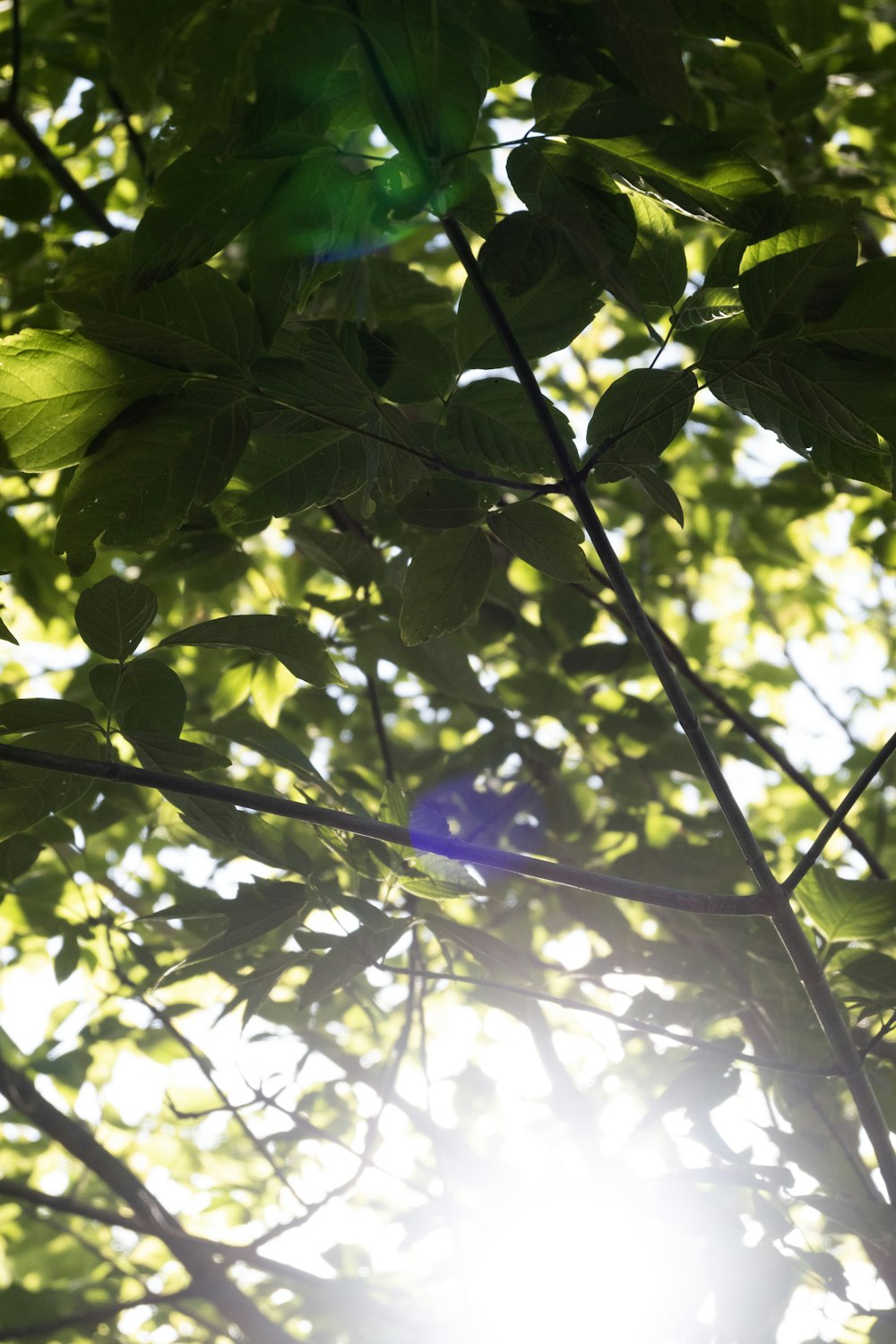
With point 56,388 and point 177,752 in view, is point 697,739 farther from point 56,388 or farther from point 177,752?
point 56,388

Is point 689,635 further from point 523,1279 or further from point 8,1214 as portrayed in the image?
point 8,1214

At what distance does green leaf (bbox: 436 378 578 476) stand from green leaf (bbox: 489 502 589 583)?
4 cm

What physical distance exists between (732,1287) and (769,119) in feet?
5.53

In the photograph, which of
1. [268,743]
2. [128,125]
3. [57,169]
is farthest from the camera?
[57,169]

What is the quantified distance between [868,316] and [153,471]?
0.52 m

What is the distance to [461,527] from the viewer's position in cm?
82

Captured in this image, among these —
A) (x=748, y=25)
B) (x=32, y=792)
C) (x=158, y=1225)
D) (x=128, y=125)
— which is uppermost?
(x=128, y=125)

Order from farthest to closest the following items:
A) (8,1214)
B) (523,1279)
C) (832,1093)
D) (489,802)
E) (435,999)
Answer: (435,999) → (8,1214) → (523,1279) → (489,802) → (832,1093)

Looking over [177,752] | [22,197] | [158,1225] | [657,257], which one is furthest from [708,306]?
[158,1225]

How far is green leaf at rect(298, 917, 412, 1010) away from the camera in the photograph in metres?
0.92

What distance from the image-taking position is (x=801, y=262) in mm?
658

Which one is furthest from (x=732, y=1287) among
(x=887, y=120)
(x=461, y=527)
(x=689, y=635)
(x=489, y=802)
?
(x=887, y=120)

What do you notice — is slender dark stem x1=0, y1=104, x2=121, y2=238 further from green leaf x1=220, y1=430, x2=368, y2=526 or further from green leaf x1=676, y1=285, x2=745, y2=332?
green leaf x1=676, y1=285, x2=745, y2=332

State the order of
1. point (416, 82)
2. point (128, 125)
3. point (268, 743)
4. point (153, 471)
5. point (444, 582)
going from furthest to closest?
point (128, 125), point (268, 743), point (444, 582), point (153, 471), point (416, 82)
